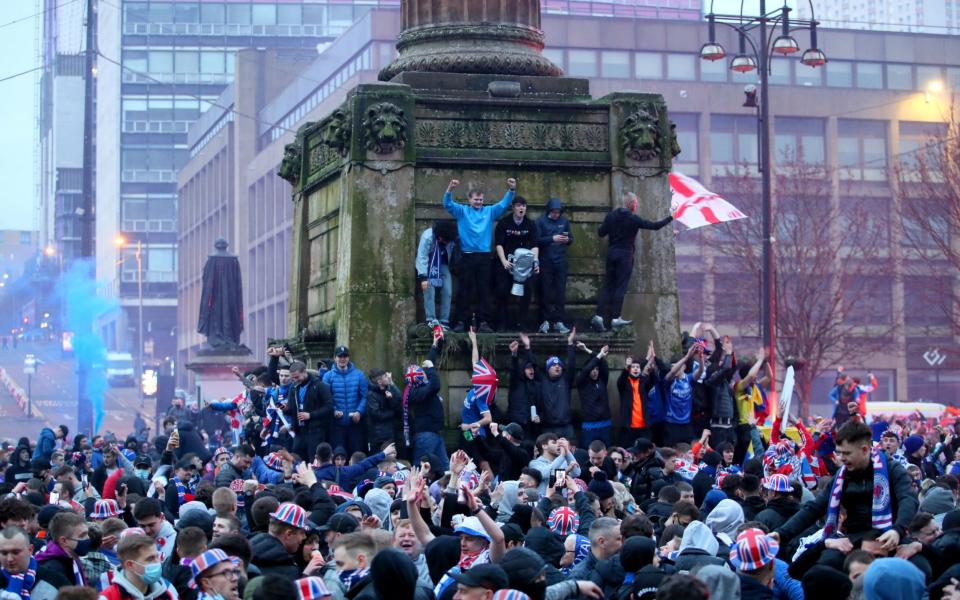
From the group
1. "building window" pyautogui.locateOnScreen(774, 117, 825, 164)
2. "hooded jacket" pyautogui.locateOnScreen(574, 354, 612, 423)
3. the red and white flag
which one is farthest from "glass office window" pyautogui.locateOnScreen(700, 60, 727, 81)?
"hooded jacket" pyautogui.locateOnScreen(574, 354, 612, 423)

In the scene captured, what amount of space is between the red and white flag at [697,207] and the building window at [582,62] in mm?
45440

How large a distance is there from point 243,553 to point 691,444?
9.49 metres

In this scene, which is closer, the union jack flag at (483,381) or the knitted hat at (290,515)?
the knitted hat at (290,515)

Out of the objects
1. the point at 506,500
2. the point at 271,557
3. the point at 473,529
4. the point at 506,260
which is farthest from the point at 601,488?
the point at 506,260

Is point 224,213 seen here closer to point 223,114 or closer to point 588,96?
point 223,114

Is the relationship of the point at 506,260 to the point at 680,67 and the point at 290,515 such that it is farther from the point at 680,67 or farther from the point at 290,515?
the point at 680,67

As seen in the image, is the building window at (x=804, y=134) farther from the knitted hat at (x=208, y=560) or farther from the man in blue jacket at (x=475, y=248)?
the knitted hat at (x=208, y=560)

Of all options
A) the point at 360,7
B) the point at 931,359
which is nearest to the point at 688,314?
the point at 931,359

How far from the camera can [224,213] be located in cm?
9106

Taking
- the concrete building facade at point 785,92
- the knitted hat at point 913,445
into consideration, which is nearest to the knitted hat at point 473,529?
the knitted hat at point 913,445

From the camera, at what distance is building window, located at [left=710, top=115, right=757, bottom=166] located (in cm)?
6844

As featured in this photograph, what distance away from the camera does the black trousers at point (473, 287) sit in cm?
1819

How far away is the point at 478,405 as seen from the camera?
57.3 feet

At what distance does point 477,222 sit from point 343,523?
816 centimetres
